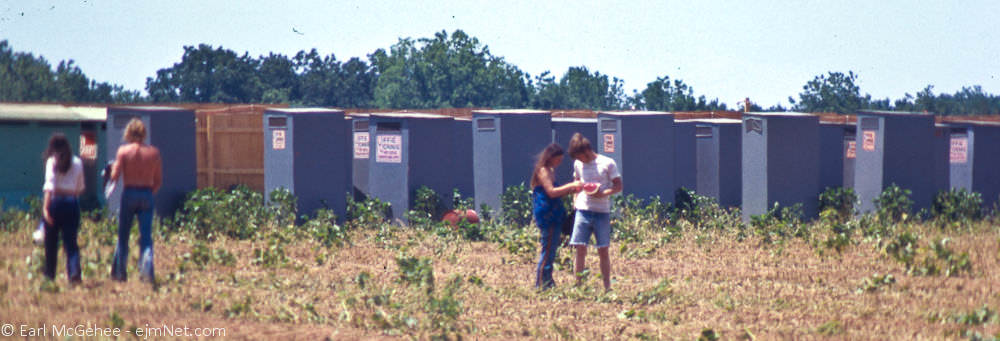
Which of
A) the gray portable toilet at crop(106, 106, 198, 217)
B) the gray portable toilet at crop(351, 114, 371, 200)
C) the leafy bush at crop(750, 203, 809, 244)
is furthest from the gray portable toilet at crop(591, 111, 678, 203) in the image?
the gray portable toilet at crop(106, 106, 198, 217)

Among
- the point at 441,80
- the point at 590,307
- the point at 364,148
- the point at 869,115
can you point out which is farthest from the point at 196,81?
the point at 590,307

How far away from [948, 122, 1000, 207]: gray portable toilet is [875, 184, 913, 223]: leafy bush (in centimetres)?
219

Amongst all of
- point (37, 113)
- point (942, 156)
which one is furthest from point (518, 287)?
point (942, 156)

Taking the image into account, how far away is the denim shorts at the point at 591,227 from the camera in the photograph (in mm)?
9273

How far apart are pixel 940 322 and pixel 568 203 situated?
693cm

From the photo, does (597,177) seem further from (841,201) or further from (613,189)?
(841,201)

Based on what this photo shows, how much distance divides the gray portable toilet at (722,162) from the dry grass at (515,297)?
13.0 feet

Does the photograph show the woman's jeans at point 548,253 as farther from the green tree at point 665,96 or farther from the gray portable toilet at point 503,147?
the green tree at point 665,96

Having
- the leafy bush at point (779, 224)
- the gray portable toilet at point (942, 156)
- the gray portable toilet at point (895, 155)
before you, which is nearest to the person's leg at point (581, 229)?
A: the leafy bush at point (779, 224)

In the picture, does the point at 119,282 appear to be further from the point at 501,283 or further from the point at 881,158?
the point at 881,158

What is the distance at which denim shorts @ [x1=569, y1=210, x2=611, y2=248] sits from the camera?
365 inches

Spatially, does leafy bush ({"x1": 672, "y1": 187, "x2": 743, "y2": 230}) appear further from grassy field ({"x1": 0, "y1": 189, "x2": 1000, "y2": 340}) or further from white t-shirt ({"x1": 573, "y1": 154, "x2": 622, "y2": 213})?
white t-shirt ({"x1": 573, "y1": 154, "x2": 622, "y2": 213})

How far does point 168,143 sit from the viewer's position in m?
14.3

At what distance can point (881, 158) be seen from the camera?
49.0 feet
